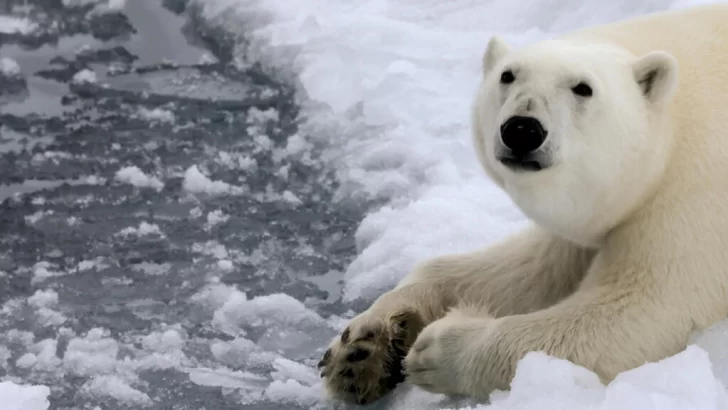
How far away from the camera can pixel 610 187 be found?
9.71 ft

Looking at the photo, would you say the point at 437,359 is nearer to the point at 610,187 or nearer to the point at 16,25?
the point at 610,187

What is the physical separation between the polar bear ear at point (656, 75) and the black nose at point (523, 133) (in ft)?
1.42

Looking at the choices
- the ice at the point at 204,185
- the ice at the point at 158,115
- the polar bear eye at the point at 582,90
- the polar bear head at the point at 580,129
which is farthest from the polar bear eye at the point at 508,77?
the ice at the point at 158,115

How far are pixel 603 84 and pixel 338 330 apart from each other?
167 centimetres

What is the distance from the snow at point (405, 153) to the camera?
2.75 m

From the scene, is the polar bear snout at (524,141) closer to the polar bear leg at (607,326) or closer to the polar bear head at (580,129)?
the polar bear head at (580,129)

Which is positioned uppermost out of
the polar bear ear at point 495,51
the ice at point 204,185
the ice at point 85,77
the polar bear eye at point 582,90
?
the ice at point 85,77

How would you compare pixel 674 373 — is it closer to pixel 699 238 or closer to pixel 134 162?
pixel 699 238

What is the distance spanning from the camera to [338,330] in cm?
412

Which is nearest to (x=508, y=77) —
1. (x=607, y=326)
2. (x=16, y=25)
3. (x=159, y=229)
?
(x=607, y=326)

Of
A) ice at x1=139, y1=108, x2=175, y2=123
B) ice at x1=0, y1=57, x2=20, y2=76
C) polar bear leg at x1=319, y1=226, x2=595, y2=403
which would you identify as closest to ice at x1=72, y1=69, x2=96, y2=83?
ice at x1=0, y1=57, x2=20, y2=76

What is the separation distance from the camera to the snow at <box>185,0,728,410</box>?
2.75 meters

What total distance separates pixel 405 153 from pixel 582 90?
2768mm

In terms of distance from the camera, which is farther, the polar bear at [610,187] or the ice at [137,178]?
the ice at [137,178]
